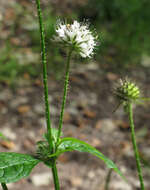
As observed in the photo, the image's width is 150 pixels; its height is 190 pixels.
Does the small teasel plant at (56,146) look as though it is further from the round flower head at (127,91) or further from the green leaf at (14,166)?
the round flower head at (127,91)

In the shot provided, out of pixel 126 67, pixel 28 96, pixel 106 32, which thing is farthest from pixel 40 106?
pixel 106 32

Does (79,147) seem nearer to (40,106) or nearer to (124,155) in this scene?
(124,155)

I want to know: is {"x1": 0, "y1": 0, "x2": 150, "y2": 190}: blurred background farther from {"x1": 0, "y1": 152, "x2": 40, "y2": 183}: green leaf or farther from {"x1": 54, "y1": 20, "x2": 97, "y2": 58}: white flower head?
{"x1": 0, "y1": 152, "x2": 40, "y2": 183}: green leaf

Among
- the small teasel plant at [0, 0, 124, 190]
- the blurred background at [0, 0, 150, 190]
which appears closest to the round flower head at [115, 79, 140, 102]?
the small teasel plant at [0, 0, 124, 190]

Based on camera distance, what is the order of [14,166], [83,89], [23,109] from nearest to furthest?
[14,166], [23,109], [83,89]

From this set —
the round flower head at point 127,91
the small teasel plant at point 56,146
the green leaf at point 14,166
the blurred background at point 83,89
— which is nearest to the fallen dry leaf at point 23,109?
the blurred background at point 83,89

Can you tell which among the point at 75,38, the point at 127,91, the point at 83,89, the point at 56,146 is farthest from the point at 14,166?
the point at 83,89

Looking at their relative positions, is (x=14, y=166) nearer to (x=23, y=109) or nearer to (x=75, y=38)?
(x=75, y=38)
